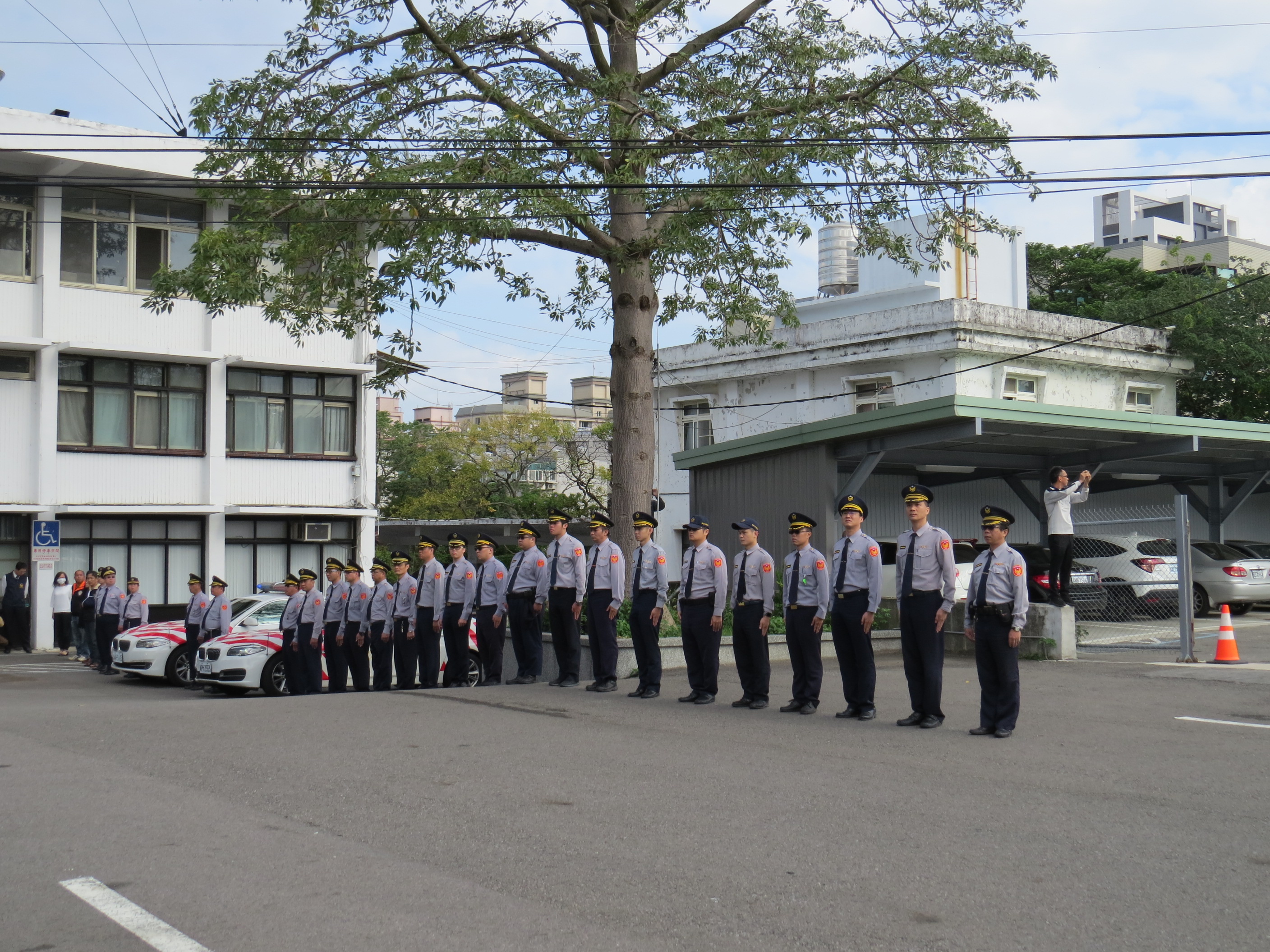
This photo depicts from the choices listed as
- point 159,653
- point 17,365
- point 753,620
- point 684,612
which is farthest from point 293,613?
point 17,365

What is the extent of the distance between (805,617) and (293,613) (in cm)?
760

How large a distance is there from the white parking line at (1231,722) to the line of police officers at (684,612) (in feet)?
4.85

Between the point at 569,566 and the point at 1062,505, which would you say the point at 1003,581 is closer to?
the point at 569,566

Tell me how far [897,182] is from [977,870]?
1165 centimetres

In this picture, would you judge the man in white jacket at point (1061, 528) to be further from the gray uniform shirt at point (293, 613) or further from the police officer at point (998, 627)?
the gray uniform shirt at point (293, 613)

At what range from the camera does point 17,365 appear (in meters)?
26.1

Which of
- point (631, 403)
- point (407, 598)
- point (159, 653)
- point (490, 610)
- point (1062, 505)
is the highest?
point (631, 403)

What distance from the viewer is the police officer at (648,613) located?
1299 centimetres

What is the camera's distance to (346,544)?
2994cm

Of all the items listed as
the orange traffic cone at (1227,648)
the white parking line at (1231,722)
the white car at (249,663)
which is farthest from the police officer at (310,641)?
the orange traffic cone at (1227,648)

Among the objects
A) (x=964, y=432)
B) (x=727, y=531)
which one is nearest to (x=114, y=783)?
(x=964, y=432)

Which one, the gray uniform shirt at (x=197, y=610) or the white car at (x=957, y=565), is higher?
the white car at (x=957, y=565)

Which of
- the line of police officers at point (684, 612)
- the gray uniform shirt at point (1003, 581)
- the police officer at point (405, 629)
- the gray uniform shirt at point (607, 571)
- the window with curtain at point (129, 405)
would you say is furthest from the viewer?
the window with curtain at point (129, 405)

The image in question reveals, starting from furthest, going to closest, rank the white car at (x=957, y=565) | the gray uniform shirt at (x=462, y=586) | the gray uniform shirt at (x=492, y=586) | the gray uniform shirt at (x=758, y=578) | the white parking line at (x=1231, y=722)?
the white car at (x=957, y=565)
the gray uniform shirt at (x=462, y=586)
the gray uniform shirt at (x=492, y=586)
the gray uniform shirt at (x=758, y=578)
the white parking line at (x=1231, y=722)
